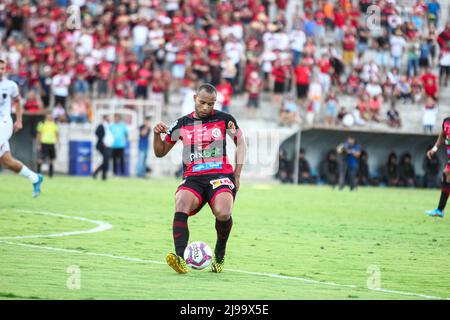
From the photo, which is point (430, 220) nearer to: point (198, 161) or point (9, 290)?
point (198, 161)

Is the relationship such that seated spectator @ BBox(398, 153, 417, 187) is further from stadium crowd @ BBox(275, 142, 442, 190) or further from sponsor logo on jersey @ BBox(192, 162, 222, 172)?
sponsor logo on jersey @ BBox(192, 162, 222, 172)

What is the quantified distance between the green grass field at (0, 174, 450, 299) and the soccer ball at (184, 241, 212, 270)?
0.14 m

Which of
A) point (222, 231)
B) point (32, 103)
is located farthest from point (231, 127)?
point (32, 103)

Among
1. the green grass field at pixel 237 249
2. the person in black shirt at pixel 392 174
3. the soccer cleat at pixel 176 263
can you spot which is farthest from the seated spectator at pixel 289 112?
the soccer cleat at pixel 176 263

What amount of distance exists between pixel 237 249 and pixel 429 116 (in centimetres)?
2280

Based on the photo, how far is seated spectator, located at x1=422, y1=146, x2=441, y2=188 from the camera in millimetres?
36406

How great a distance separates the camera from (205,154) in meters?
11.6

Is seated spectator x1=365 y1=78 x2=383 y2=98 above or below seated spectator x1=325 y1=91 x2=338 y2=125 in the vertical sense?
above

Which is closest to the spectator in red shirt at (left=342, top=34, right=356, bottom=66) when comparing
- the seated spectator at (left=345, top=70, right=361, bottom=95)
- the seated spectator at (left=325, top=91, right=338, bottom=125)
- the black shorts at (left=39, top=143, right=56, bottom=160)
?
the seated spectator at (left=345, top=70, right=361, bottom=95)

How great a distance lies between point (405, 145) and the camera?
122 feet

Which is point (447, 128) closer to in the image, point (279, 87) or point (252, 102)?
point (252, 102)

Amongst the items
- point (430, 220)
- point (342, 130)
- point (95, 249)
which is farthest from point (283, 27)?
point (95, 249)

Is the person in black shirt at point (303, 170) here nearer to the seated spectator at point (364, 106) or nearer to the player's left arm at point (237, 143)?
the seated spectator at point (364, 106)
